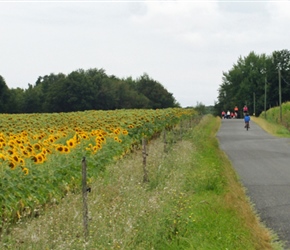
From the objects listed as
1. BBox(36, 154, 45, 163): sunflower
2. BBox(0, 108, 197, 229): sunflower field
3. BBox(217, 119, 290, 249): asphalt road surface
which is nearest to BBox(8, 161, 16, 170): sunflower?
BBox(0, 108, 197, 229): sunflower field

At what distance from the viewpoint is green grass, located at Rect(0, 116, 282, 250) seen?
7051mm

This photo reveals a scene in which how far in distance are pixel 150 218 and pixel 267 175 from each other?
10.6 metres

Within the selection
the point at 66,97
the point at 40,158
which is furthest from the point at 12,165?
the point at 66,97

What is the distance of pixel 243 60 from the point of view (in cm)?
13025

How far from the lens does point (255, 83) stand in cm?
12244

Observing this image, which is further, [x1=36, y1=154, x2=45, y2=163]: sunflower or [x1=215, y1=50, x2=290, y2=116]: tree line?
[x1=215, y1=50, x2=290, y2=116]: tree line

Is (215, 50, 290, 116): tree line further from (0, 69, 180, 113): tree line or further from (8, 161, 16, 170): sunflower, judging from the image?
(8, 161, 16, 170): sunflower

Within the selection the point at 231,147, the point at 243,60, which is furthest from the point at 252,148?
the point at 243,60

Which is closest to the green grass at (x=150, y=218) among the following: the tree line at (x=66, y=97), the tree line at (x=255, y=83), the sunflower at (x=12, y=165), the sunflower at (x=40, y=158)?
the sunflower at (x=12, y=165)

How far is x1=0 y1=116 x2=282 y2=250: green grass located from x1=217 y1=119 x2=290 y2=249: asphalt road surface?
335 mm

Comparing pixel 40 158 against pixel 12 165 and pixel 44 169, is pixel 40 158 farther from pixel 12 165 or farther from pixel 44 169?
pixel 12 165

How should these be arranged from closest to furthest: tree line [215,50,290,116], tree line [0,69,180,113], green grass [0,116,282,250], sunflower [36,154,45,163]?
green grass [0,116,282,250]
sunflower [36,154,45,163]
tree line [0,69,180,113]
tree line [215,50,290,116]

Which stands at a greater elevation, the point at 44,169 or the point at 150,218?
the point at 44,169

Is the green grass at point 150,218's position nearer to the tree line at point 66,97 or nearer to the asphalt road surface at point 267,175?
the asphalt road surface at point 267,175
